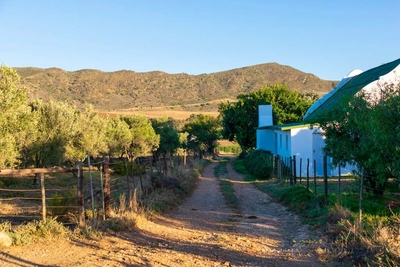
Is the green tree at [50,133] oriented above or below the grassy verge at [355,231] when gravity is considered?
above

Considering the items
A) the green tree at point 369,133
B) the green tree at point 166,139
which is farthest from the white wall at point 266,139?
the green tree at point 369,133

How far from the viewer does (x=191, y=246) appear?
836 centimetres

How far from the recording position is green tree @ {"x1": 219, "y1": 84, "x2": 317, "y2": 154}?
1661 inches

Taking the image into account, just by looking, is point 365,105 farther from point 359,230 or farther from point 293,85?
point 293,85

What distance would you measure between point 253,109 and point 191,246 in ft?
120

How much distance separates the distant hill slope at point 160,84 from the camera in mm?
75931

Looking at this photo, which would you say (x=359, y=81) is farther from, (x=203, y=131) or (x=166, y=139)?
(x=203, y=131)

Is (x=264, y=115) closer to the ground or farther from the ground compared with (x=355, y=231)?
farther from the ground

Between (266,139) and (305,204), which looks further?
(266,139)

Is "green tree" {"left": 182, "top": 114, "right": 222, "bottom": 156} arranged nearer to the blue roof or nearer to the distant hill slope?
the distant hill slope

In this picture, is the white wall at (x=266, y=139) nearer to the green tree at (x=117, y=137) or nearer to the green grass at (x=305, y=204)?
the green tree at (x=117, y=137)

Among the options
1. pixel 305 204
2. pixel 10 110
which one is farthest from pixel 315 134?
pixel 10 110

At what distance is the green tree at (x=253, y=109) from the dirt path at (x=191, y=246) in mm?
31246

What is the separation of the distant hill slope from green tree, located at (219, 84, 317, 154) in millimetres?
35565
